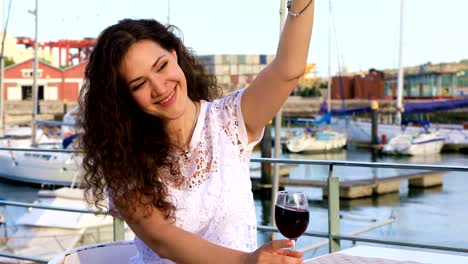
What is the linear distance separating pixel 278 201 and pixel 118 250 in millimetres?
445

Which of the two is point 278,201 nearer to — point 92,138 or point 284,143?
point 92,138

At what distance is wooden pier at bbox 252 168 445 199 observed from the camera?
17781 mm

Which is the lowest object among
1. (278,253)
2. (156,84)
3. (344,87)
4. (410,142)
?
(410,142)

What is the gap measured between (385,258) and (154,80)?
791 millimetres

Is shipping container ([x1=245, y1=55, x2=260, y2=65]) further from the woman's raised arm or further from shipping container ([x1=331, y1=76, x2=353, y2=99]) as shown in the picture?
the woman's raised arm

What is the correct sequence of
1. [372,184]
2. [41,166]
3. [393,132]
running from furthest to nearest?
[393,132] → [41,166] → [372,184]

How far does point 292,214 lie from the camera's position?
1.63m

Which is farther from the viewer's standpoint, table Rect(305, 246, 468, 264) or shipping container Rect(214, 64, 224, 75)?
shipping container Rect(214, 64, 224, 75)

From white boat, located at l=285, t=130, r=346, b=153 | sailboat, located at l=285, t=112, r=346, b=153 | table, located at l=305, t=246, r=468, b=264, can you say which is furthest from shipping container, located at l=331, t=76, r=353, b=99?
table, located at l=305, t=246, r=468, b=264

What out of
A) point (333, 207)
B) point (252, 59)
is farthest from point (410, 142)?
point (252, 59)

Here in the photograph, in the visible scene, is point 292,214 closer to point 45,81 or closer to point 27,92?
point 45,81

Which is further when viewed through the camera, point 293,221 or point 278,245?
point 293,221

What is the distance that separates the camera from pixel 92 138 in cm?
170

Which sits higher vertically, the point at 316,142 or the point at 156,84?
the point at 156,84
